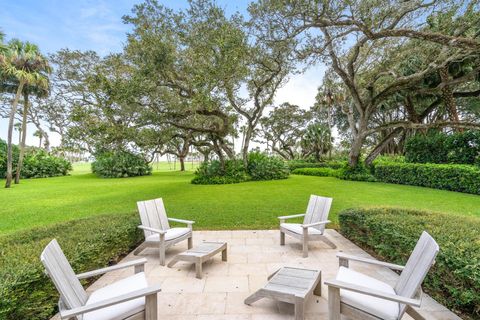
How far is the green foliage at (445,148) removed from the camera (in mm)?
12439

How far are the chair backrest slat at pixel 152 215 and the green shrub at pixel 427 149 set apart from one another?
1533cm

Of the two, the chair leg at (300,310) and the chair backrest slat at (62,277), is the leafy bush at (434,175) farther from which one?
the chair backrest slat at (62,277)

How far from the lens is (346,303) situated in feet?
7.39

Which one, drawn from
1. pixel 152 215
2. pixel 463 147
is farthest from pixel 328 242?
pixel 463 147

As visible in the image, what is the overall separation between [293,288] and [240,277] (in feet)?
3.70

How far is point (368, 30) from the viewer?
8109mm

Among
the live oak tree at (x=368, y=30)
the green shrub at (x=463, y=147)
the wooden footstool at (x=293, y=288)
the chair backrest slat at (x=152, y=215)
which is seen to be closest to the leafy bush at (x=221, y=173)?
the live oak tree at (x=368, y=30)

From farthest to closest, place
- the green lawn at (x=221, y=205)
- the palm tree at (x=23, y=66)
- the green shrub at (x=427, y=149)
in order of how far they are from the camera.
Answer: the palm tree at (x=23, y=66)
the green shrub at (x=427, y=149)
the green lawn at (x=221, y=205)

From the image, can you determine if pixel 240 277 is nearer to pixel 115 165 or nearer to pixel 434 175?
pixel 434 175

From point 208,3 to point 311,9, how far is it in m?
4.28

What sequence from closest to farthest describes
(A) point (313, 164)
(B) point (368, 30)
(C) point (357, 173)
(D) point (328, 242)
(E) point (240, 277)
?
(E) point (240, 277), (D) point (328, 242), (B) point (368, 30), (C) point (357, 173), (A) point (313, 164)

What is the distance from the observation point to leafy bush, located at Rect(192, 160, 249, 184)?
50.1 feet

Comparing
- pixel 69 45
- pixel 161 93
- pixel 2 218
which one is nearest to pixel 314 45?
pixel 161 93

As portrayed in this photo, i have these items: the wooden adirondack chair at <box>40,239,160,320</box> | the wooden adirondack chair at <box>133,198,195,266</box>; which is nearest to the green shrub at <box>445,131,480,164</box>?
the wooden adirondack chair at <box>133,198,195,266</box>
